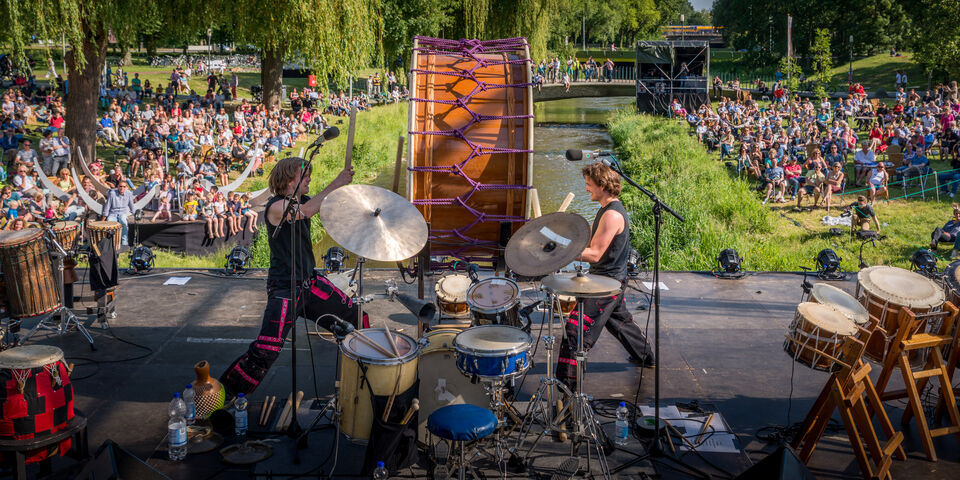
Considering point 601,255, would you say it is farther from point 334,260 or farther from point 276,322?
point 334,260

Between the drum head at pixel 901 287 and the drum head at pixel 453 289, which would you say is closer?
the drum head at pixel 901 287

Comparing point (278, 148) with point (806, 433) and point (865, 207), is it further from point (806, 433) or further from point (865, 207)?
point (806, 433)

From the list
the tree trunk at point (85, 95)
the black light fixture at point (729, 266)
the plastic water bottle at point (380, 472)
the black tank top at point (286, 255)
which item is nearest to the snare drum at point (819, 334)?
the plastic water bottle at point (380, 472)

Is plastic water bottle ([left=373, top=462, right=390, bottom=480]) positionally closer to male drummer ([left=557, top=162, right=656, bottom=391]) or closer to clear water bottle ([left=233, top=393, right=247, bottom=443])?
clear water bottle ([left=233, top=393, right=247, bottom=443])

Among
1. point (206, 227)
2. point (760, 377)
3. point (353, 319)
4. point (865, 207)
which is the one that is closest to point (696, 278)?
point (760, 377)

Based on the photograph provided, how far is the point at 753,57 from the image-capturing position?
176 feet

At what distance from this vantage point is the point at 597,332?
21.3ft

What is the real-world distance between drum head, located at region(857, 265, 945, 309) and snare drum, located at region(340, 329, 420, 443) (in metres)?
3.26

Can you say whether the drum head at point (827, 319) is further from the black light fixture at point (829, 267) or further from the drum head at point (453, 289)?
the black light fixture at point (829, 267)

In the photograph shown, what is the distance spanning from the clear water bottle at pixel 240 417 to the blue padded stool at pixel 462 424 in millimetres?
1793

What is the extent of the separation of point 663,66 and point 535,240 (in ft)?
102

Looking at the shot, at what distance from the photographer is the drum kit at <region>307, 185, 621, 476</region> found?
17.2 feet

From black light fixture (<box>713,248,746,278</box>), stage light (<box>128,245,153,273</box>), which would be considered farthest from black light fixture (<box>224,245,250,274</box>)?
black light fixture (<box>713,248,746,278</box>)

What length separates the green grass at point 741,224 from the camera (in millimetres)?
13594
